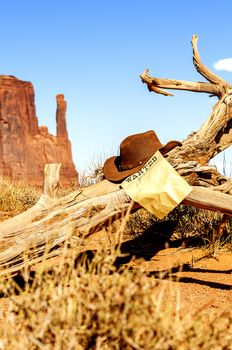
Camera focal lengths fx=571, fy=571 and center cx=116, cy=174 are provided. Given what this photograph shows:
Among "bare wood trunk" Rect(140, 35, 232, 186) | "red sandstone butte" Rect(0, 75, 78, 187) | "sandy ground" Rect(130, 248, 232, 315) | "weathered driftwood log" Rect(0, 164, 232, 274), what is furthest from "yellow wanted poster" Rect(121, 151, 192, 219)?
"red sandstone butte" Rect(0, 75, 78, 187)

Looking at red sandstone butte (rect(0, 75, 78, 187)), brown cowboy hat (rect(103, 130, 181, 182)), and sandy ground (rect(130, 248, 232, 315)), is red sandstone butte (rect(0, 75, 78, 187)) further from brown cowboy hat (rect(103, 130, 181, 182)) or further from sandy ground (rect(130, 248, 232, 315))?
brown cowboy hat (rect(103, 130, 181, 182))

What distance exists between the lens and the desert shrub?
2441mm

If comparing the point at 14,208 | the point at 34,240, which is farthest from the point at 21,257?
the point at 14,208

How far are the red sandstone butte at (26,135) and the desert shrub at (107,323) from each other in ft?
233

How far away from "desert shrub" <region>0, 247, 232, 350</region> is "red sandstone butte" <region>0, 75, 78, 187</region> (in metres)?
71.0

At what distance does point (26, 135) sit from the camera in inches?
3113

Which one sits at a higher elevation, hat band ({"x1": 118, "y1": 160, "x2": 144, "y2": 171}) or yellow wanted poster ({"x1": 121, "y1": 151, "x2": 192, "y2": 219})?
hat band ({"x1": 118, "y1": 160, "x2": 144, "y2": 171})

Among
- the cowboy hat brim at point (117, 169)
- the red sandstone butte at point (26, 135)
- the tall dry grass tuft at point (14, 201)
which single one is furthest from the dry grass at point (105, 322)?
the red sandstone butte at point (26, 135)

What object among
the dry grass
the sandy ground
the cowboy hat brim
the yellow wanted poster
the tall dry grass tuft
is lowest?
the sandy ground

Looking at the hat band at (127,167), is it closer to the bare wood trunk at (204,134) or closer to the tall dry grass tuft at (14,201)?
the bare wood trunk at (204,134)

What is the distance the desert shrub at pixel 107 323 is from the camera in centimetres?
244

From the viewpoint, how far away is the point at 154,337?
2469mm

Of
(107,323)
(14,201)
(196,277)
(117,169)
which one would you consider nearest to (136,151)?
(117,169)

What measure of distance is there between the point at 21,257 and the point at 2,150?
70070mm
